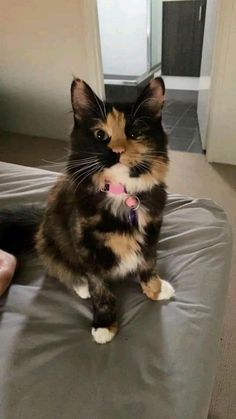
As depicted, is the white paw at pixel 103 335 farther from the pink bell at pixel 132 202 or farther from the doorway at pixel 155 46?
the doorway at pixel 155 46

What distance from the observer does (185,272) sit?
1.01m

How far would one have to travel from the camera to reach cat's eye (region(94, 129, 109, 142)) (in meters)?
0.79

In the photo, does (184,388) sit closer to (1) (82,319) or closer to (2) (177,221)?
(1) (82,319)

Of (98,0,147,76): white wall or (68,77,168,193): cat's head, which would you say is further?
(98,0,147,76): white wall

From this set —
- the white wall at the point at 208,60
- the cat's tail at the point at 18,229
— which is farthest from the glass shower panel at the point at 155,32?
the cat's tail at the point at 18,229

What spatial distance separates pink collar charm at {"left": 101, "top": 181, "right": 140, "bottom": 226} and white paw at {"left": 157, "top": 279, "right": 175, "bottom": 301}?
0.23 m

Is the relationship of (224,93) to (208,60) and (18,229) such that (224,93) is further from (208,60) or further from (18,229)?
(18,229)

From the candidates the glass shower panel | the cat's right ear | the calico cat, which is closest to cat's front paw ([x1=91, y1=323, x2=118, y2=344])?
the calico cat

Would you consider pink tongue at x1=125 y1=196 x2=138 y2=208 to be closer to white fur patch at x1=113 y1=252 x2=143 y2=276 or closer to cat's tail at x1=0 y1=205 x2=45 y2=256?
white fur patch at x1=113 y1=252 x2=143 y2=276

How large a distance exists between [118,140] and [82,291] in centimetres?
48

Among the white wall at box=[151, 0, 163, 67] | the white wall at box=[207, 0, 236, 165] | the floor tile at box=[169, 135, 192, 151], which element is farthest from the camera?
the white wall at box=[151, 0, 163, 67]

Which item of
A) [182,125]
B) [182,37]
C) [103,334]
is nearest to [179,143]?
[182,125]

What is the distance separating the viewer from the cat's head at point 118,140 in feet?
2.54

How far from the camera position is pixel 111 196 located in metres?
0.85
